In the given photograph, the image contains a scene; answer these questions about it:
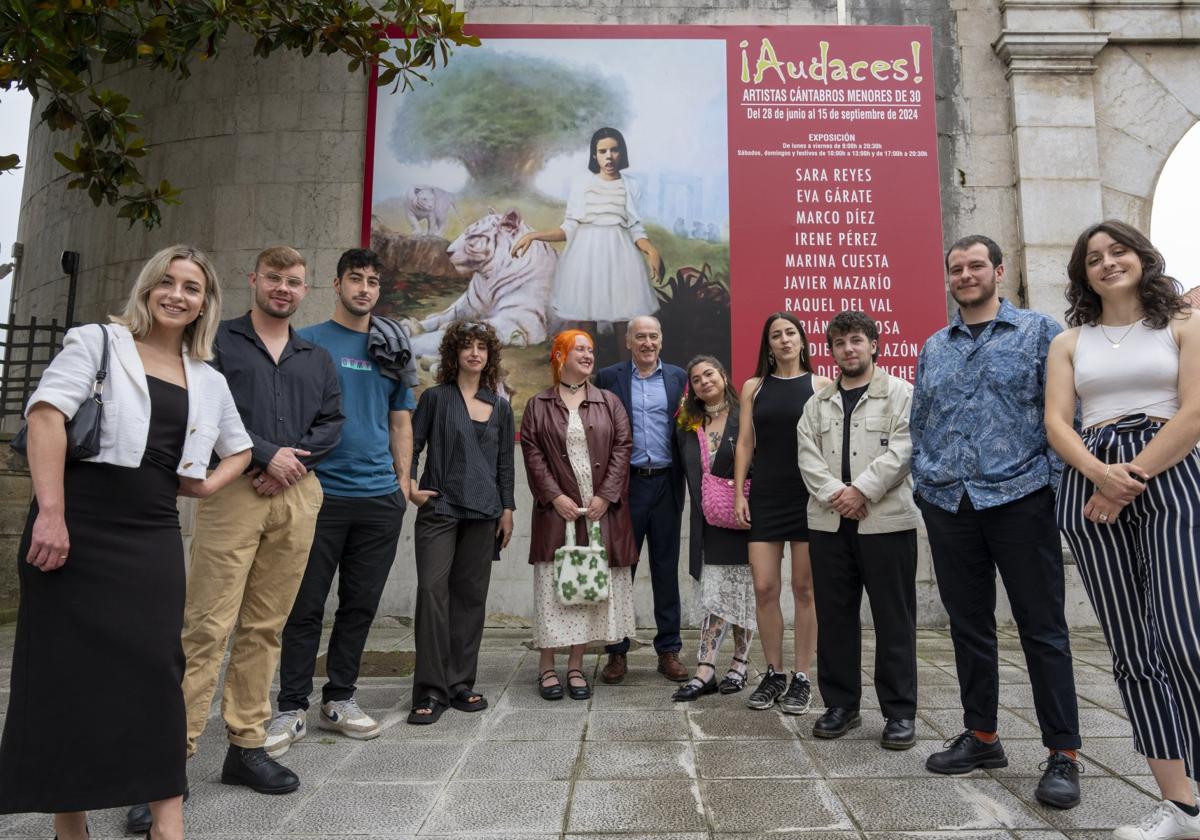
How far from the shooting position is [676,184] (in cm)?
691

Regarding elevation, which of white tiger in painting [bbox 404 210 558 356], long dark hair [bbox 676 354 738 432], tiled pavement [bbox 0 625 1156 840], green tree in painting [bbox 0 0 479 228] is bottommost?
tiled pavement [bbox 0 625 1156 840]

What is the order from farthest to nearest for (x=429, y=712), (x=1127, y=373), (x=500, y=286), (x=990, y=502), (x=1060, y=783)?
(x=500, y=286) < (x=429, y=712) < (x=990, y=502) < (x=1060, y=783) < (x=1127, y=373)

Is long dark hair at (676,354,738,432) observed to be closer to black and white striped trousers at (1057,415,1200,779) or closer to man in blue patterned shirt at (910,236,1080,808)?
man in blue patterned shirt at (910,236,1080,808)

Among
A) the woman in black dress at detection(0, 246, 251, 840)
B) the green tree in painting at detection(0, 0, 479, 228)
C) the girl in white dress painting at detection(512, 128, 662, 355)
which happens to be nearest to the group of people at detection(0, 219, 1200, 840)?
the woman in black dress at detection(0, 246, 251, 840)

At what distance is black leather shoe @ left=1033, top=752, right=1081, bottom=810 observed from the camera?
2631 mm

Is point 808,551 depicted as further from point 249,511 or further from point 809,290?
point 809,290

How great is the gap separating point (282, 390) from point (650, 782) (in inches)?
83.3

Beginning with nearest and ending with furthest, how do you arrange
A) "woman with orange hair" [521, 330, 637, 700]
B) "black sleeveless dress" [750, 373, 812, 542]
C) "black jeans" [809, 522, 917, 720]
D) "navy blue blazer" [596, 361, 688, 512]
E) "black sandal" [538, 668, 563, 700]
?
1. "black jeans" [809, 522, 917, 720]
2. "black sleeveless dress" [750, 373, 812, 542]
3. "black sandal" [538, 668, 563, 700]
4. "woman with orange hair" [521, 330, 637, 700]
5. "navy blue blazer" [596, 361, 688, 512]

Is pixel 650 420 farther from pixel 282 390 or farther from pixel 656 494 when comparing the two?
pixel 282 390

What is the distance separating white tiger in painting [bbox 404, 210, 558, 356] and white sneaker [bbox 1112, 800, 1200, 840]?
207 inches

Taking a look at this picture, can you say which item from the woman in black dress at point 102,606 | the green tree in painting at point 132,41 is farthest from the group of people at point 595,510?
the green tree in painting at point 132,41

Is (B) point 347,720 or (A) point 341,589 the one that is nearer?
(B) point 347,720

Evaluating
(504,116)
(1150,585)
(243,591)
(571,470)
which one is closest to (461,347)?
(571,470)

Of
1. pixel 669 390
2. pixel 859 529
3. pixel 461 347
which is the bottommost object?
pixel 859 529
